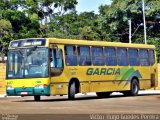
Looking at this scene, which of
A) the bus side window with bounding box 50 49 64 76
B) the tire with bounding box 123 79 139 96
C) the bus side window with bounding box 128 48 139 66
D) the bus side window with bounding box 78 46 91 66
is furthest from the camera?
the tire with bounding box 123 79 139 96

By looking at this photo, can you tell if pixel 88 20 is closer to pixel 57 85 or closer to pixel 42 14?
pixel 42 14

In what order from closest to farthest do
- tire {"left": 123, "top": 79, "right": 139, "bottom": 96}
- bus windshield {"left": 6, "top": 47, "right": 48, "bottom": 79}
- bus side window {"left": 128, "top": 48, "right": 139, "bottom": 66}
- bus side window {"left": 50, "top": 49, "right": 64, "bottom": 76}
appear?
bus windshield {"left": 6, "top": 47, "right": 48, "bottom": 79}
bus side window {"left": 50, "top": 49, "right": 64, "bottom": 76}
bus side window {"left": 128, "top": 48, "right": 139, "bottom": 66}
tire {"left": 123, "top": 79, "right": 139, "bottom": 96}

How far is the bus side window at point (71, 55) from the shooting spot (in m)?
24.8

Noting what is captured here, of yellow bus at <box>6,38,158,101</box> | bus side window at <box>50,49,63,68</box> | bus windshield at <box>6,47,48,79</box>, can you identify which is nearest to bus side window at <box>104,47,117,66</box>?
yellow bus at <box>6,38,158,101</box>

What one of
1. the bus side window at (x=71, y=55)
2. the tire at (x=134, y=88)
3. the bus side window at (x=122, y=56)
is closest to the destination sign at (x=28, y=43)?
the bus side window at (x=71, y=55)

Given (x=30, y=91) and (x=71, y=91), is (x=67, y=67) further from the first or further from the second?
(x=30, y=91)

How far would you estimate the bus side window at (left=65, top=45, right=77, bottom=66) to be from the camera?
24.8 metres

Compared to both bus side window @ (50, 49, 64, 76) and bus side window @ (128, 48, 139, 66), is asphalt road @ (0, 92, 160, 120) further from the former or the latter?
bus side window @ (128, 48, 139, 66)

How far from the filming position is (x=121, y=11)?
63594 mm

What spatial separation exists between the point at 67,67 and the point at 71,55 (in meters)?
0.73

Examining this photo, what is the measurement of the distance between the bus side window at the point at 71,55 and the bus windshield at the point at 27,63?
136 cm

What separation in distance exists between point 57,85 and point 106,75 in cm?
430

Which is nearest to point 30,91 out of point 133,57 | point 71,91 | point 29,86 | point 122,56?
point 29,86

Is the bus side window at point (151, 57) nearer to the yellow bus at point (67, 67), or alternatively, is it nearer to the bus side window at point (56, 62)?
the yellow bus at point (67, 67)
